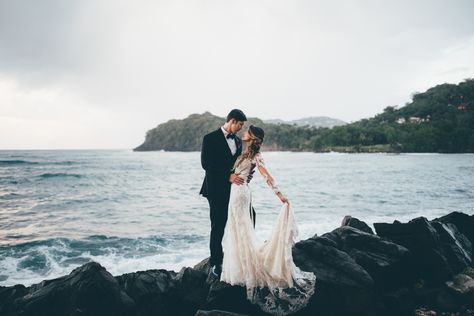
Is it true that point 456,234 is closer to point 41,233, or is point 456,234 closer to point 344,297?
point 344,297

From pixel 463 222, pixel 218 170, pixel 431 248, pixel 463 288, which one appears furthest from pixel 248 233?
pixel 463 222

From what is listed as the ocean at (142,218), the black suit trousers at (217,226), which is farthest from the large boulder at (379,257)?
the ocean at (142,218)

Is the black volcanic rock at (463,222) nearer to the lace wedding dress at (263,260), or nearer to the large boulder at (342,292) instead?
the large boulder at (342,292)

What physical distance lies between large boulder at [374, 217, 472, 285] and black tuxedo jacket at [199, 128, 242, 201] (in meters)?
4.35

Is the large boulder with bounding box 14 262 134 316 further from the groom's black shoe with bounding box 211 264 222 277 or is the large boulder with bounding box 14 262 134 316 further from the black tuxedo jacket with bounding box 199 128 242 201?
the black tuxedo jacket with bounding box 199 128 242 201

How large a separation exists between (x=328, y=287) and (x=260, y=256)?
1.32 metres

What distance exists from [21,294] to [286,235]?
16.4 ft

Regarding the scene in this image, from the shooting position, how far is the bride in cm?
499

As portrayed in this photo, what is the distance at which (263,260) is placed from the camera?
5184 millimetres

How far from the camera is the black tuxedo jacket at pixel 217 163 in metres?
5.53

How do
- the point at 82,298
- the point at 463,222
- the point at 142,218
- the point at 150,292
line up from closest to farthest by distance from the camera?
the point at 82,298 < the point at 150,292 < the point at 463,222 < the point at 142,218

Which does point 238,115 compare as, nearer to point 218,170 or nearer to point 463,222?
point 218,170

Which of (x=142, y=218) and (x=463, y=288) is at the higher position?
(x=463, y=288)

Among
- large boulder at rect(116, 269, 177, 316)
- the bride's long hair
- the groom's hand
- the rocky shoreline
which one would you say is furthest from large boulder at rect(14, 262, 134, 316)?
the bride's long hair
